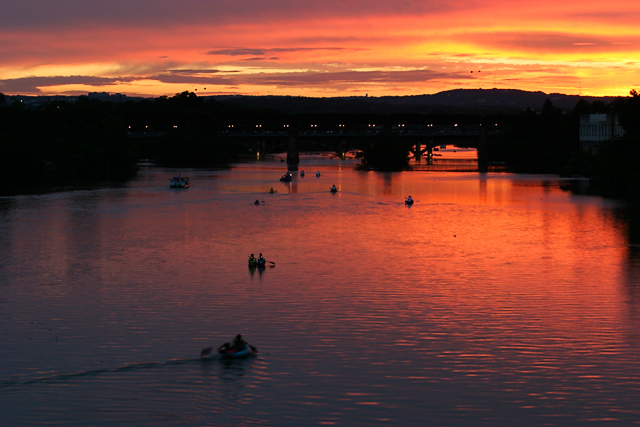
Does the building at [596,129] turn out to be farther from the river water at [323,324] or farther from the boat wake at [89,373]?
the boat wake at [89,373]

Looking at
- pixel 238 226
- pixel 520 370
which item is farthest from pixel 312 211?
pixel 520 370

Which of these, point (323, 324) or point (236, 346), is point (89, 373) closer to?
point (236, 346)

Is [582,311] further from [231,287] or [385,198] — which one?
[385,198]

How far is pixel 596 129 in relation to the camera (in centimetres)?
17462

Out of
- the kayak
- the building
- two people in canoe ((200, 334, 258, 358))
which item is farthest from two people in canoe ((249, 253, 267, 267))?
the building

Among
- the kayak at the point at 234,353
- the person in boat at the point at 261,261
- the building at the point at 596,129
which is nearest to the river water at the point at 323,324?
the kayak at the point at 234,353

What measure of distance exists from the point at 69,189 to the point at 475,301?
9987 centimetres

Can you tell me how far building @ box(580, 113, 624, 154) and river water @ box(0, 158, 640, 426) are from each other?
91.2 m

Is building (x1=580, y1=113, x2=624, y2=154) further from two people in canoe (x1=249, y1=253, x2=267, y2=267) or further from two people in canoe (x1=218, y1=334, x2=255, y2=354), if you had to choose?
two people in canoe (x1=218, y1=334, x2=255, y2=354)

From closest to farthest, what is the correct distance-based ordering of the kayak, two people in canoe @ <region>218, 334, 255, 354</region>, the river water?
the river water < the kayak < two people in canoe @ <region>218, 334, 255, 354</region>

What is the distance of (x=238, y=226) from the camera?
81438 mm

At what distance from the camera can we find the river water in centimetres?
2753

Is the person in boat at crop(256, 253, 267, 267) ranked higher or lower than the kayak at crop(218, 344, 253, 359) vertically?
higher

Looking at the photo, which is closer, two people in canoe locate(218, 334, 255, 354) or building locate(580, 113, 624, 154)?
two people in canoe locate(218, 334, 255, 354)
